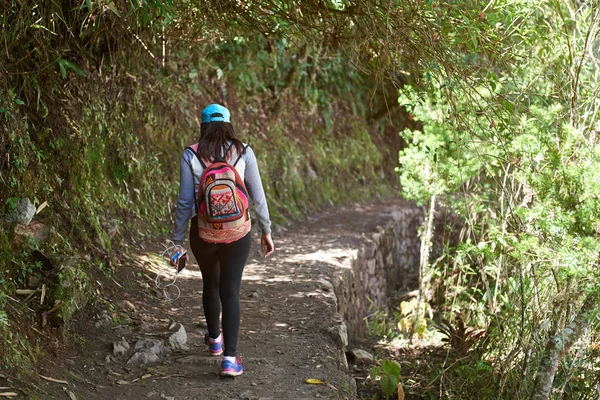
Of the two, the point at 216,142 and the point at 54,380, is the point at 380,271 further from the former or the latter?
the point at 54,380

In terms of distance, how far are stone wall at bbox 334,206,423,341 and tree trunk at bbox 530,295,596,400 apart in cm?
254

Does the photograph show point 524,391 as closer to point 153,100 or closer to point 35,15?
point 35,15

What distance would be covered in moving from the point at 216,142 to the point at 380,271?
7.13m

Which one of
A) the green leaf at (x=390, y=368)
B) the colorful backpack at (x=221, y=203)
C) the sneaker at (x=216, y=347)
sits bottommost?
the green leaf at (x=390, y=368)

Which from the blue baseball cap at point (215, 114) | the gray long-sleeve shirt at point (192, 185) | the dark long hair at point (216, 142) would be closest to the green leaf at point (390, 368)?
the gray long-sleeve shirt at point (192, 185)

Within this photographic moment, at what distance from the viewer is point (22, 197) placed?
17.9 ft

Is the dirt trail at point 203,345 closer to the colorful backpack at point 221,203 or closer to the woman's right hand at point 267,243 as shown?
the woman's right hand at point 267,243

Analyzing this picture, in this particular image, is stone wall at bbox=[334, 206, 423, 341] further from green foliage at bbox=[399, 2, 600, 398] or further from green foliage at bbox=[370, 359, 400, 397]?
green foliage at bbox=[399, 2, 600, 398]

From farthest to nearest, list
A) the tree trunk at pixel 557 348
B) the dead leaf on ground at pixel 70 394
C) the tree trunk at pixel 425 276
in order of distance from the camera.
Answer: the tree trunk at pixel 425 276
the tree trunk at pixel 557 348
the dead leaf on ground at pixel 70 394

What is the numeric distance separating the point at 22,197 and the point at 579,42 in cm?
469

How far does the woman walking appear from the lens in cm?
447

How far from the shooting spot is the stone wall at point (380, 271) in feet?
28.0

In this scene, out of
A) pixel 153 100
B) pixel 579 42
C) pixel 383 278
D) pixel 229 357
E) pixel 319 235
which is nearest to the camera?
pixel 229 357

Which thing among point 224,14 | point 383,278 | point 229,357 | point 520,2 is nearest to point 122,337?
point 229,357
